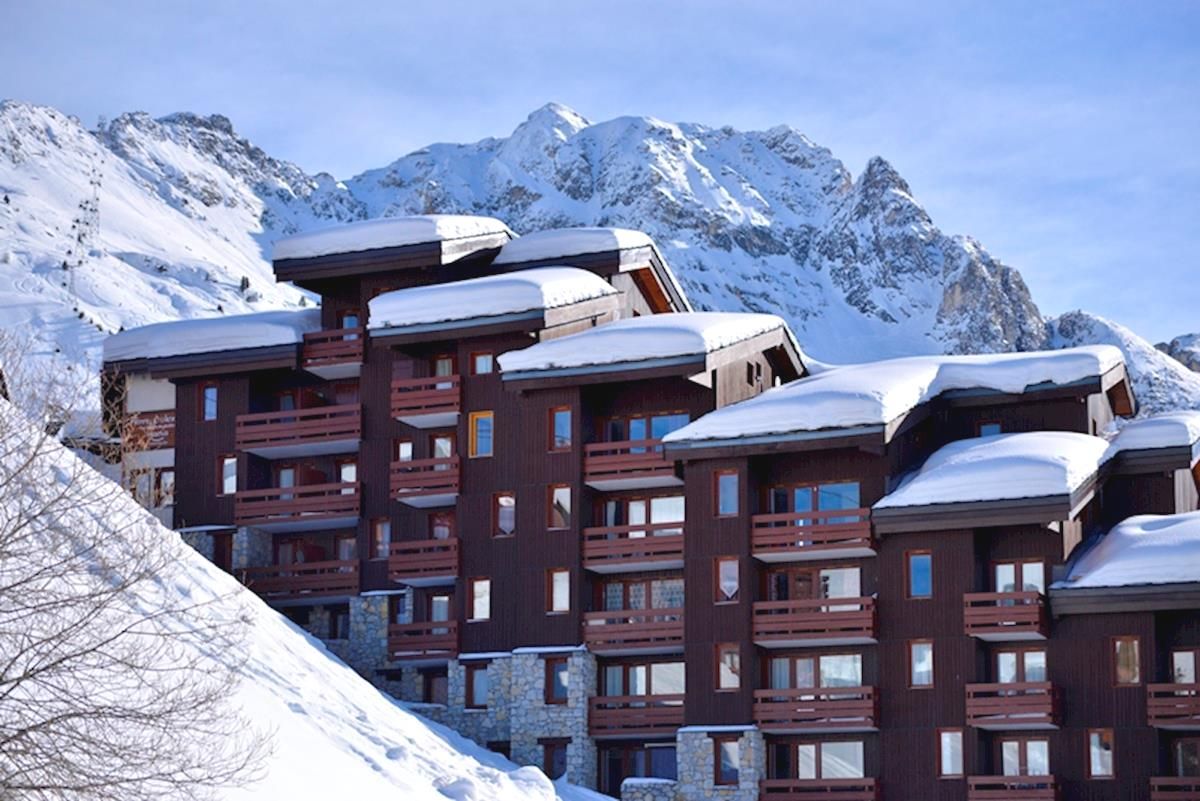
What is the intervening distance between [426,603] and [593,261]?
12.1 meters

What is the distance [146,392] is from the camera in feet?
218

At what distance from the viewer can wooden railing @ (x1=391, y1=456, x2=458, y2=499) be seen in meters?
59.6

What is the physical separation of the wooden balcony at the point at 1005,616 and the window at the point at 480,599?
44.7 ft

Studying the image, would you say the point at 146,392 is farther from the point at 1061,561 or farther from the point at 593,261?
the point at 1061,561

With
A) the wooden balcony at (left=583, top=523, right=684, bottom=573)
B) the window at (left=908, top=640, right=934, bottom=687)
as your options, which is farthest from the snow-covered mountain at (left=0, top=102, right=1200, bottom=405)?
the window at (left=908, top=640, right=934, bottom=687)

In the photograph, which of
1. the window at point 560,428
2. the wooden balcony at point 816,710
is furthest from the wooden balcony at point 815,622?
the window at point 560,428

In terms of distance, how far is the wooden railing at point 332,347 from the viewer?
208ft

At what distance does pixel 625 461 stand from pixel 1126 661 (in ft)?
47.5

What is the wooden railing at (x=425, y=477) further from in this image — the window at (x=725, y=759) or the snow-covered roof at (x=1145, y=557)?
the snow-covered roof at (x=1145, y=557)

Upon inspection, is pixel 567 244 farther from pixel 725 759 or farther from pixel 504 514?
pixel 725 759

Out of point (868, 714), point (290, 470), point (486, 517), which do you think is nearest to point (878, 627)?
point (868, 714)

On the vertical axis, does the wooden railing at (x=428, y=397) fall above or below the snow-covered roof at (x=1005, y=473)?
above

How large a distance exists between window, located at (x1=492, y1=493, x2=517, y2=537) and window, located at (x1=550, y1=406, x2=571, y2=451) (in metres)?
1.90

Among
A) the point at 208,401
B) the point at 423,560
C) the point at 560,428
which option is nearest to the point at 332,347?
the point at 208,401
